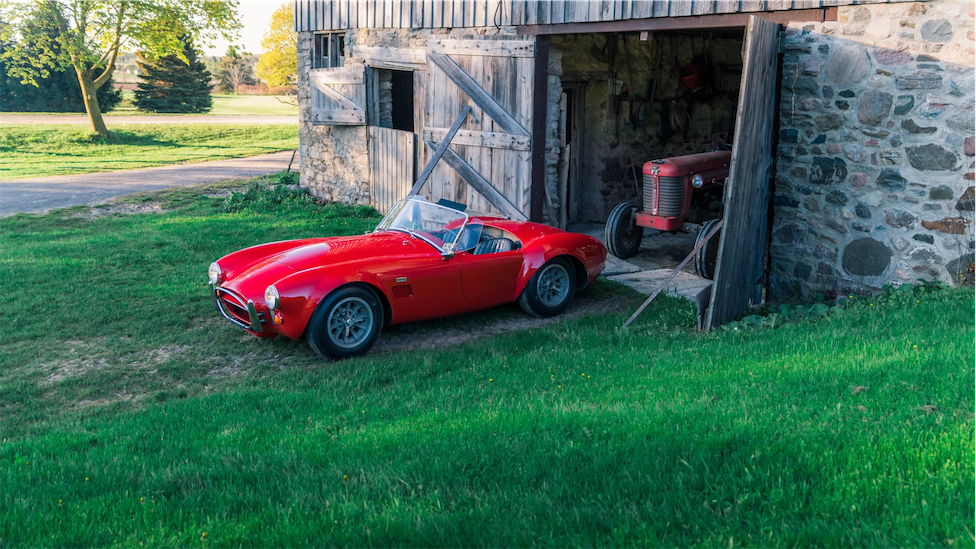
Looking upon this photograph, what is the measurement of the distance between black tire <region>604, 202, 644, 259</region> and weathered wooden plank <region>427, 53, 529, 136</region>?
165 centimetres

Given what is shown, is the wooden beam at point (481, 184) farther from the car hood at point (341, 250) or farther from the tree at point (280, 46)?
the tree at point (280, 46)

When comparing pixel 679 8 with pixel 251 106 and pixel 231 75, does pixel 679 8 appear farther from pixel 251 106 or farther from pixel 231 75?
pixel 231 75

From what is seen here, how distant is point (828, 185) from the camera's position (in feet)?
25.0

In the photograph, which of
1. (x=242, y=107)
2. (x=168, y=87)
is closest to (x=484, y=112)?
(x=168, y=87)

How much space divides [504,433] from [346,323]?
2.72m

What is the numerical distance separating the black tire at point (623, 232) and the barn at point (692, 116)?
0.91 m

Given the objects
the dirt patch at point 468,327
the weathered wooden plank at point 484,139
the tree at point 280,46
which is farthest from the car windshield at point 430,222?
the tree at point 280,46

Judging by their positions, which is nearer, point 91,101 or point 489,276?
point 489,276

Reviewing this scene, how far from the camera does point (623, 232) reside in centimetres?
1052

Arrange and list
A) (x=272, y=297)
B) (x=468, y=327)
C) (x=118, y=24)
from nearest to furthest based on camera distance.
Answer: (x=272, y=297), (x=468, y=327), (x=118, y=24)

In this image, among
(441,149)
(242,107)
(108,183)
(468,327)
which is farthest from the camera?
(242,107)

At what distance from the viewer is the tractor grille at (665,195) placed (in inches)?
383

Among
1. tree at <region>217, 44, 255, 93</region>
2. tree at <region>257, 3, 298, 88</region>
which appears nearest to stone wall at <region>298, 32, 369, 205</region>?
tree at <region>257, 3, 298, 88</region>

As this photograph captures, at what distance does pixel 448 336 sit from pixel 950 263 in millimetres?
4627
